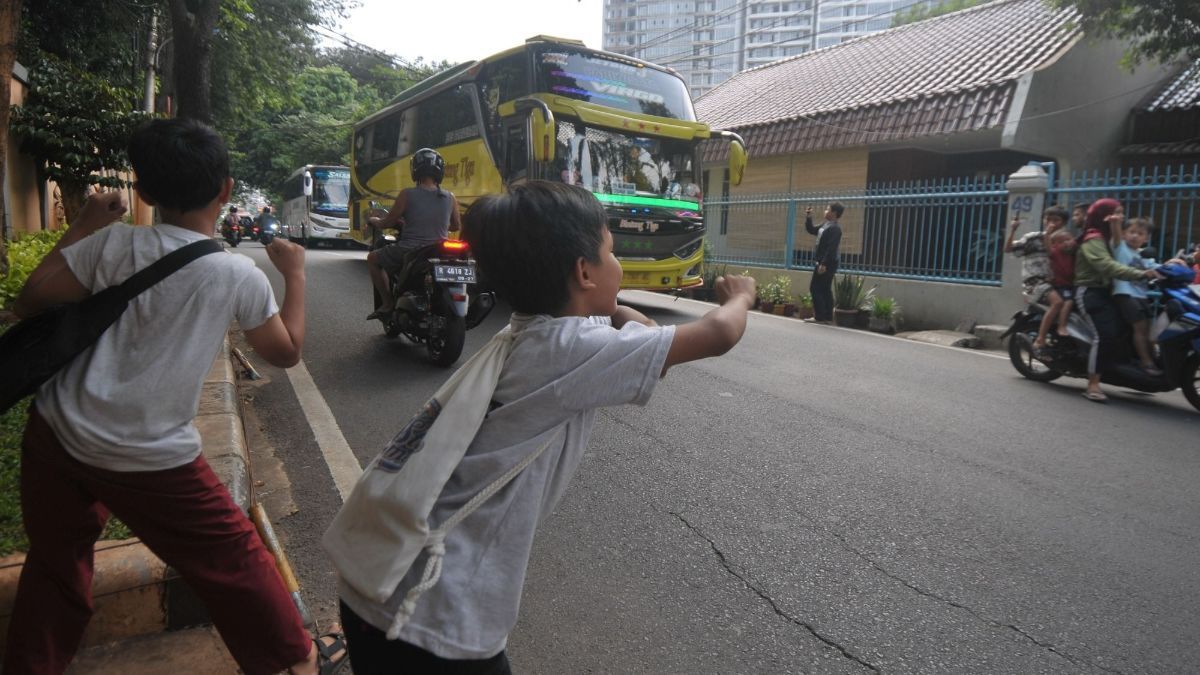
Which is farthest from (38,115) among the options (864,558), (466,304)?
(864,558)

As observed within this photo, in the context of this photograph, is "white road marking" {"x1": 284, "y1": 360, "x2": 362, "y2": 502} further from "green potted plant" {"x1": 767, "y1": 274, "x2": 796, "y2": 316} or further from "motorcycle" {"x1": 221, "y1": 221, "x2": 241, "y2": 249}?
"motorcycle" {"x1": 221, "y1": 221, "x2": 241, "y2": 249}

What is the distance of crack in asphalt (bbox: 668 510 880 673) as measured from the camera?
8.26 ft

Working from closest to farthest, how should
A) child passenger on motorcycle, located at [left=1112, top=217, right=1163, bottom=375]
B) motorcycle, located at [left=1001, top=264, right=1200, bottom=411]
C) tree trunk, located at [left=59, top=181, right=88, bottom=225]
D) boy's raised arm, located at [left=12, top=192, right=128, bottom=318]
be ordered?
boy's raised arm, located at [left=12, top=192, right=128, bottom=318] < motorcycle, located at [left=1001, top=264, right=1200, bottom=411] < child passenger on motorcycle, located at [left=1112, top=217, right=1163, bottom=375] < tree trunk, located at [left=59, top=181, right=88, bottom=225]

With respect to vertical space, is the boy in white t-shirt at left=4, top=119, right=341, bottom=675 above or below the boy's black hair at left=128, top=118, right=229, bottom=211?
below

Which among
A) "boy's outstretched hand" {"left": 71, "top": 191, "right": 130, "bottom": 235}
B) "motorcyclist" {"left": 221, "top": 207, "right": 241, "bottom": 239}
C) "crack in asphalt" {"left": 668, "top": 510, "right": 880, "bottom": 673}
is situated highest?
"motorcyclist" {"left": 221, "top": 207, "right": 241, "bottom": 239}

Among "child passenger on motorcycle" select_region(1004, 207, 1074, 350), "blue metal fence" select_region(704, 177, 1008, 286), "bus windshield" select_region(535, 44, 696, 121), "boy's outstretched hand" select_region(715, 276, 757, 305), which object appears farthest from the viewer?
"blue metal fence" select_region(704, 177, 1008, 286)

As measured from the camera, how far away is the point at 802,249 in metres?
13.2

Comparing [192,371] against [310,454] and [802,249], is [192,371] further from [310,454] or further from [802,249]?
[802,249]

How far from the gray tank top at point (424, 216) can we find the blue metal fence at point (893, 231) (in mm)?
6590

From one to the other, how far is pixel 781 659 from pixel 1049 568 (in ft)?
4.43

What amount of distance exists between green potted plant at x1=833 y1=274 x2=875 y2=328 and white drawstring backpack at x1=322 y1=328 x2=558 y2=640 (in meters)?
9.99

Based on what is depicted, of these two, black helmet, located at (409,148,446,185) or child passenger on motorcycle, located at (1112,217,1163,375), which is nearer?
child passenger on motorcycle, located at (1112,217,1163,375)

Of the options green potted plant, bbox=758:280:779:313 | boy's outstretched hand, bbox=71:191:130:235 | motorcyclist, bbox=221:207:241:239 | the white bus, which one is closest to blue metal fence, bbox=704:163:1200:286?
green potted plant, bbox=758:280:779:313

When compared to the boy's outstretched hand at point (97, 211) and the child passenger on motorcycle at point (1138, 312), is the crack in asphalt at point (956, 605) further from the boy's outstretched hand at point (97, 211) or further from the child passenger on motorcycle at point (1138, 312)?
the child passenger on motorcycle at point (1138, 312)
